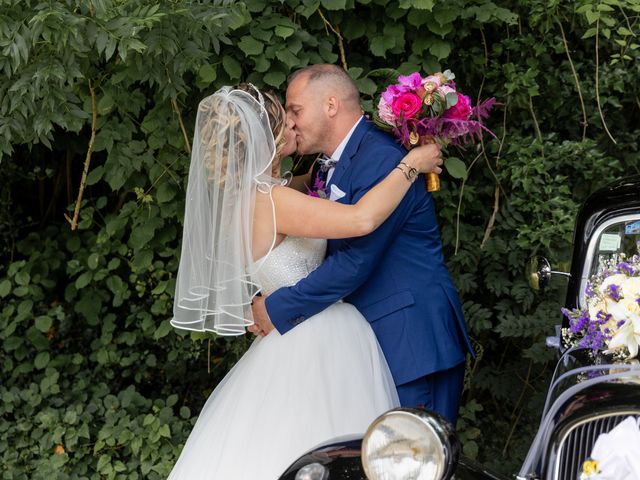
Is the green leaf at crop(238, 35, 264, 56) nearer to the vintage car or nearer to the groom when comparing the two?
the groom

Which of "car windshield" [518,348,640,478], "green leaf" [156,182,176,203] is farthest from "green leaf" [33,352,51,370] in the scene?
"car windshield" [518,348,640,478]

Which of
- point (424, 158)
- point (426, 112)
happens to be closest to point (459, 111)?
point (426, 112)

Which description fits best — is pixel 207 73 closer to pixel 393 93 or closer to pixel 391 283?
pixel 393 93

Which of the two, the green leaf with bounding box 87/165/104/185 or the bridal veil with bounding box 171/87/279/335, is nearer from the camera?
the bridal veil with bounding box 171/87/279/335

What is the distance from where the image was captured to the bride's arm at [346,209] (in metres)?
3.43

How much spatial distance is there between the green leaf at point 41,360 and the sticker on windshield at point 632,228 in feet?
12.3

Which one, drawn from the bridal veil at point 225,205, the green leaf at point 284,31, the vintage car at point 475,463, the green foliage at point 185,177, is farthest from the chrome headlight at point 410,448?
the green leaf at point 284,31

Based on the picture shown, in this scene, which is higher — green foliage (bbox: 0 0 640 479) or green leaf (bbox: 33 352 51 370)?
green foliage (bbox: 0 0 640 479)

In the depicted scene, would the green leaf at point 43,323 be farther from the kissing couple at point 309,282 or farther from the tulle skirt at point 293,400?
the tulle skirt at point 293,400

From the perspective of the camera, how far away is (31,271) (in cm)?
593

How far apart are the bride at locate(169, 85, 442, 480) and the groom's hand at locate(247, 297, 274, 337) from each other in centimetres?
3

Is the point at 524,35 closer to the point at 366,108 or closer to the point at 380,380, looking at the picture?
the point at 366,108

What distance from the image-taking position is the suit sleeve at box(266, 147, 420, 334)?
353 cm

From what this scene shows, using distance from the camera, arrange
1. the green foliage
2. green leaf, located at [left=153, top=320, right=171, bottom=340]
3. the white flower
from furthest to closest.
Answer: green leaf, located at [left=153, top=320, right=171, bottom=340], the green foliage, the white flower
